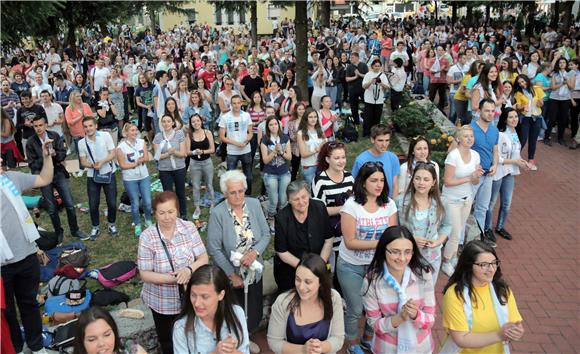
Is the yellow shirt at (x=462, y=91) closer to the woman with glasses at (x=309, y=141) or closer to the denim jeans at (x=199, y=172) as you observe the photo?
the woman with glasses at (x=309, y=141)

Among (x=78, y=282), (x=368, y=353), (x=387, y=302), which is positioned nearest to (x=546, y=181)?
(x=368, y=353)

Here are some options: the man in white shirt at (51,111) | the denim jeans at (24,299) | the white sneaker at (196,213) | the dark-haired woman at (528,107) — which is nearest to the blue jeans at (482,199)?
the dark-haired woman at (528,107)

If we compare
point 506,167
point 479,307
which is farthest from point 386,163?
point 479,307

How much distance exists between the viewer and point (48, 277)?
579 cm

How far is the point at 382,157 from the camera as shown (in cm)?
541

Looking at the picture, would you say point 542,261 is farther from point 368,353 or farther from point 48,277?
point 48,277

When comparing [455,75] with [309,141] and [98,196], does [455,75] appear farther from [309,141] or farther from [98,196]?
[98,196]

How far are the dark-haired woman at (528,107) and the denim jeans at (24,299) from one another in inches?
308

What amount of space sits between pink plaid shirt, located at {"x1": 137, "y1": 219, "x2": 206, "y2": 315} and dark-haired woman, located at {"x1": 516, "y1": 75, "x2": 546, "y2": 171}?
22.3 feet

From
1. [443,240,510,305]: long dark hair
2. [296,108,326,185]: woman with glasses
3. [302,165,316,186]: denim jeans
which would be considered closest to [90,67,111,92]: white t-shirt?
[296,108,326,185]: woman with glasses

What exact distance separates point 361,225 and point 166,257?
1.63 m

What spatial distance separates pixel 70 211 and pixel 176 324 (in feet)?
13.6

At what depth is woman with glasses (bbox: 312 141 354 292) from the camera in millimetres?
4902

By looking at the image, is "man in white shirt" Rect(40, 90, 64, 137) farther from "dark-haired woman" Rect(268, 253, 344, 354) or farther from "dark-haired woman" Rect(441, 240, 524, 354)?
"dark-haired woman" Rect(441, 240, 524, 354)
